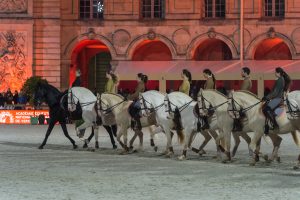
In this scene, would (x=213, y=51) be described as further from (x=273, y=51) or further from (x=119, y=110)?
(x=119, y=110)

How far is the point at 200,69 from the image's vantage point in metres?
44.7

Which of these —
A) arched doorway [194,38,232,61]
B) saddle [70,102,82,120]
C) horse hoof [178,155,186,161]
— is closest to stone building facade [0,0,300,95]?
arched doorway [194,38,232,61]

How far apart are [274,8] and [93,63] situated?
12.8 meters

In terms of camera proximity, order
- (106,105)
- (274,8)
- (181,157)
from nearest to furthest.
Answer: (181,157), (106,105), (274,8)

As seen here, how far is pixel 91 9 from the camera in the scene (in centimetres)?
4809

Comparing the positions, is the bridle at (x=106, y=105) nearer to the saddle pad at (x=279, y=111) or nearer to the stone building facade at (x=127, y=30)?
the saddle pad at (x=279, y=111)

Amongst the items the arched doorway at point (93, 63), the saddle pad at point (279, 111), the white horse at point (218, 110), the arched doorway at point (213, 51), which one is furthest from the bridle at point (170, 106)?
the arched doorway at point (93, 63)

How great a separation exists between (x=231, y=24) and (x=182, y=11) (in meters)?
2.90

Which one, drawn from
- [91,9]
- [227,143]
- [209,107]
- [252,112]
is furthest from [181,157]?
[91,9]

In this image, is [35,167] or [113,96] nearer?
[35,167]

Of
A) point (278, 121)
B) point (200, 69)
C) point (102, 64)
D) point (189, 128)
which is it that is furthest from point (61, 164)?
point (102, 64)

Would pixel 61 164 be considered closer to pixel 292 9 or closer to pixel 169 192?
pixel 169 192

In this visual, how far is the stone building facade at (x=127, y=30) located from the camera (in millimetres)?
46188

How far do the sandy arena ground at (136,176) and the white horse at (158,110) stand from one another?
600 millimetres
